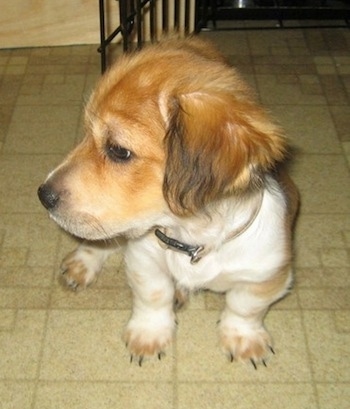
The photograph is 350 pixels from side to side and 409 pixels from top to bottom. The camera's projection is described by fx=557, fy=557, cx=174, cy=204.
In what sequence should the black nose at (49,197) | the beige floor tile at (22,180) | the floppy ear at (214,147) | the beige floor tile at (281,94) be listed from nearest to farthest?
the floppy ear at (214,147)
the black nose at (49,197)
the beige floor tile at (22,180)
the beige floor tile at (281,94)

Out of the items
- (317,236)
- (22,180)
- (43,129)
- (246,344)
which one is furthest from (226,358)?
(43,129)

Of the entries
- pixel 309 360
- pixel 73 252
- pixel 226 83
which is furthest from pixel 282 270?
pixel 73 252

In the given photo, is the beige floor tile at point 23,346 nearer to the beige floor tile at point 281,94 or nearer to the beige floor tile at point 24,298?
the beige floor tile at point 24,298

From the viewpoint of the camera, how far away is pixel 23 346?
70.9 inches

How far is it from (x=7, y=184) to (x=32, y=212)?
0.69 ft

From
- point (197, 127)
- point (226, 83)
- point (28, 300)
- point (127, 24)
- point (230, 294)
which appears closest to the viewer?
point (197, 127)

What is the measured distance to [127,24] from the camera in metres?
2.41

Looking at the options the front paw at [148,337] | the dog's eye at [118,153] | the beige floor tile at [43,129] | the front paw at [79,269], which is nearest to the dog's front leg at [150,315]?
the front paw at [148,337]

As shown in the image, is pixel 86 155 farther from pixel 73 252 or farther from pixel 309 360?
pixel 309 360

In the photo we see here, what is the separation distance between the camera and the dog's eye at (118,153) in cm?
122

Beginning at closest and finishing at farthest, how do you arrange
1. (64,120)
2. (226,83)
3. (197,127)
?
1. (197,127)
2. (226,83)
3. (64,120)

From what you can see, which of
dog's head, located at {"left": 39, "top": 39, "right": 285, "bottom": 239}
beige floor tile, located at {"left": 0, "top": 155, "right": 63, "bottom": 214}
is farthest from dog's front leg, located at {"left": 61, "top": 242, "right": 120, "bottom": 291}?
dog's head, located at {"left": 39, "top": 39, "right": 285, "bottom": 239}

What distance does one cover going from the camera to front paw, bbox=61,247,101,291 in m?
1.95

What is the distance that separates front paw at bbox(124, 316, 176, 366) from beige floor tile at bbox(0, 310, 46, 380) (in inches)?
11.5
